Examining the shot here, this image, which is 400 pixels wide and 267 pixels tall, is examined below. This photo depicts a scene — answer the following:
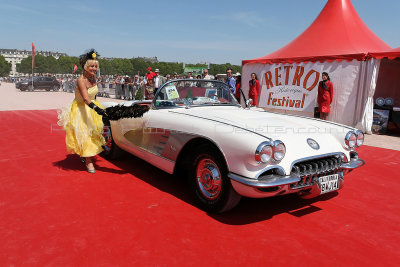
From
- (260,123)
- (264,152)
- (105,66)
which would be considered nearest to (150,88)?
(260,123)

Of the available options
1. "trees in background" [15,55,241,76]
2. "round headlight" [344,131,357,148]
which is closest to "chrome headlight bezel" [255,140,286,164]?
"round headlight" [344,131,357,148]

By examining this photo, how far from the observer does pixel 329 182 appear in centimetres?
289

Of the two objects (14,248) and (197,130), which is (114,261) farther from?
(197,130)

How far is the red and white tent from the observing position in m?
8.60

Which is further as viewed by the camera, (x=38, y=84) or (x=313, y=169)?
(x=38, y=84)

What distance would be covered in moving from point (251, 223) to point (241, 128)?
93cm

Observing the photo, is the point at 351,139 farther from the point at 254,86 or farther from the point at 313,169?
the point at 254,86

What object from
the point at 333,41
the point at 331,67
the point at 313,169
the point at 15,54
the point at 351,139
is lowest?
the point at 313,169

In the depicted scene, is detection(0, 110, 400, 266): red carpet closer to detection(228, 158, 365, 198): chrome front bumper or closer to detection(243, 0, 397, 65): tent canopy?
detection(228, 158, 365, 198): chrome front bumper

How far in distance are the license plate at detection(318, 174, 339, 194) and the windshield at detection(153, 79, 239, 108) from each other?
1.78 m

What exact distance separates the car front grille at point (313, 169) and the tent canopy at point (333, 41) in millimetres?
6905

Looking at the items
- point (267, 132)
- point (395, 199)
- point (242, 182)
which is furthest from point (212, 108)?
point (395, 199)

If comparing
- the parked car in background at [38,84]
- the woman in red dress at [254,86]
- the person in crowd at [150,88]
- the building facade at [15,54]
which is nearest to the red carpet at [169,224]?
the woman in red dress at [254,86]

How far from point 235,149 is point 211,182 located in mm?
528
